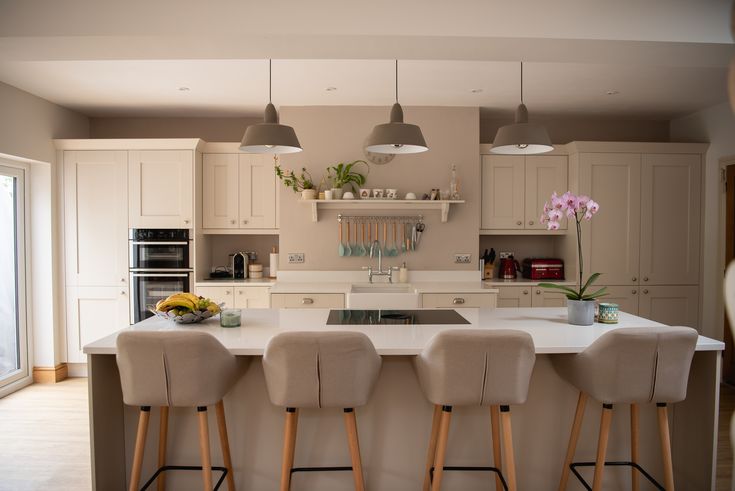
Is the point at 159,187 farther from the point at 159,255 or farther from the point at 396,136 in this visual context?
the point at 396,136

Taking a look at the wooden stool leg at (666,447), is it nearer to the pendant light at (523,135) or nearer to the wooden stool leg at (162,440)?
the pendant light at (523,135)

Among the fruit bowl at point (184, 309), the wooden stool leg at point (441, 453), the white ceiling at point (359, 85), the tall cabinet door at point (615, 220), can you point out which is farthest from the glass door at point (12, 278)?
the tall cabinet door at point (615, 220)

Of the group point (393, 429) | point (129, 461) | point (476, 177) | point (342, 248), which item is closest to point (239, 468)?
point (129, 461)

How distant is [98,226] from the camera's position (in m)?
4.64

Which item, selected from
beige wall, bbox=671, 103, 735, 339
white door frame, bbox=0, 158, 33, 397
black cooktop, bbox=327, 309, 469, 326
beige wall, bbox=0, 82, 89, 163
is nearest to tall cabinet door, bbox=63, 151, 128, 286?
white door frame, bbox=0, 158, 33, 397

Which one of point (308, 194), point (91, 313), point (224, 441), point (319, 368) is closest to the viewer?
point (319, 368)

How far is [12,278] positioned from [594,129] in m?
5.55

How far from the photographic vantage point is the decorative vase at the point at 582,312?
256 cm

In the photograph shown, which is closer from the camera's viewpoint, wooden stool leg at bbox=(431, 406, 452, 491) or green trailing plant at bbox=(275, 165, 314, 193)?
wooden stool leg at bbox=(431, 406, 452, 491)

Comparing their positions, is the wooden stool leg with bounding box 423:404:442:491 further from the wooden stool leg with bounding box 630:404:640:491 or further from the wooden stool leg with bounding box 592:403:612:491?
the wooden stool leg with bounding box 630:404:640:491

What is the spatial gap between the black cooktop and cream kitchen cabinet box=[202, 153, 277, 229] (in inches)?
85.2

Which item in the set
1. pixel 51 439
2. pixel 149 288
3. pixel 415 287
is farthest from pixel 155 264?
pixel 415 287

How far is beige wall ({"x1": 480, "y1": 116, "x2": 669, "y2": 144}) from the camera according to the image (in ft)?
16.9

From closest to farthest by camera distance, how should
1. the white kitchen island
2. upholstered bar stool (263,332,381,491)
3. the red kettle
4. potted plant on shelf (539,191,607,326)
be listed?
upholstered bar stool (263,332,381,491)
the white kitchen island
potted plant on shelf (539,191,607,326)
the red kettle
